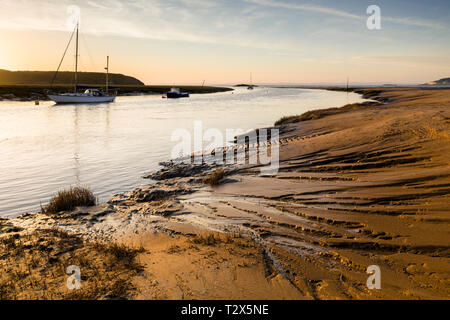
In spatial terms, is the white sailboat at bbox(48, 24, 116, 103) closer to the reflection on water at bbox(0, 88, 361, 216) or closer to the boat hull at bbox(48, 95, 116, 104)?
the boat hull at bbox(48, 95, 116, 104)

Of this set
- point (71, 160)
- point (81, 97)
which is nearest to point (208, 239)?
point (71, 160)

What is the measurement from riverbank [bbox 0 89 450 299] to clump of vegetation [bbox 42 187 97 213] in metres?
0.34

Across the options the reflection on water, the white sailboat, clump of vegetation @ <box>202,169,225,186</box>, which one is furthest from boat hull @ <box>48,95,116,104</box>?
clump of vegetation @ <box>202,169,225,186</box>

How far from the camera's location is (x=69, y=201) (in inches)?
331

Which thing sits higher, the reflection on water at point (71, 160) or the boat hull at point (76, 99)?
the boat hull at point (76, 99)

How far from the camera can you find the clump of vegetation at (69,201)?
8.23 m

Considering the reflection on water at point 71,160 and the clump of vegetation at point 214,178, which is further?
the reflection on water at point 71,160

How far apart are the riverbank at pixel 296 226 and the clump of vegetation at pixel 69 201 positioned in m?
0.34

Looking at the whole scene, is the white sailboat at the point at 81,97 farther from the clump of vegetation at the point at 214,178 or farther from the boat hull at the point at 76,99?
the clump of vegetation at the point at 214,178

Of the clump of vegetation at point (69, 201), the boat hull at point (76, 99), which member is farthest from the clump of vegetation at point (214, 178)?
the boat hull at point (76, 99)

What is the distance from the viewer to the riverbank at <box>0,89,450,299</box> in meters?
4.24
